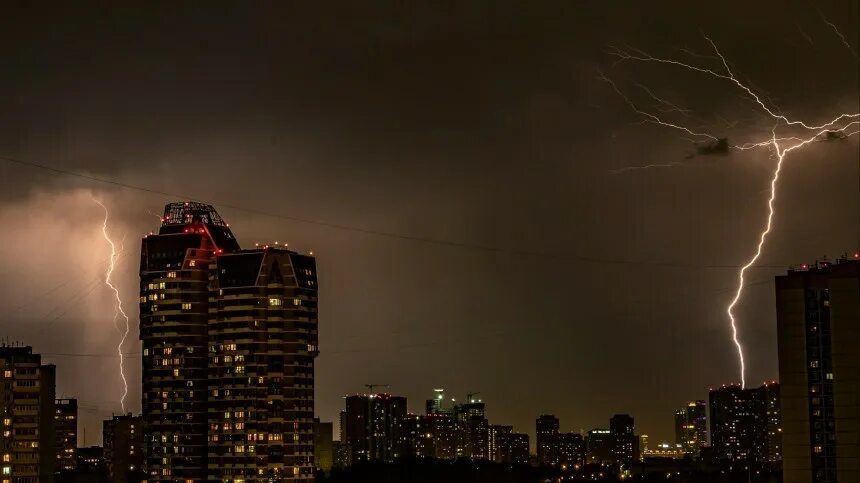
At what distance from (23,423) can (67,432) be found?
1975 inches

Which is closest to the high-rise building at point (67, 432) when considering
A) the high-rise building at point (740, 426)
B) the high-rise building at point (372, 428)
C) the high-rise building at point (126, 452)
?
the high-rise building at point (126, 452)

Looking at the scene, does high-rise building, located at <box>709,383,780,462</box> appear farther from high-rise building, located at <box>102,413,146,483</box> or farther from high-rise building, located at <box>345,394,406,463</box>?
high-rise building, located at <box>102,413,146,483</box>

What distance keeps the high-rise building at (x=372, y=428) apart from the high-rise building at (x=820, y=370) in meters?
96.8

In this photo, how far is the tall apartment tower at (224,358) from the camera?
98.7m

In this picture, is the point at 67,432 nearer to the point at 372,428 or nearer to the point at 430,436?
the point at 372,428

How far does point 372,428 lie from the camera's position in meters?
172

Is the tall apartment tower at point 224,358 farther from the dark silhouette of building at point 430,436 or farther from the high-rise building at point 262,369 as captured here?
the dark silhouette of building at point 430,436

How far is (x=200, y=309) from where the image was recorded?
103688 mm

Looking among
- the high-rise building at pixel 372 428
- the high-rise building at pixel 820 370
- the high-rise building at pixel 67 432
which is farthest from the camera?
the high-rise building at pixel 372 428

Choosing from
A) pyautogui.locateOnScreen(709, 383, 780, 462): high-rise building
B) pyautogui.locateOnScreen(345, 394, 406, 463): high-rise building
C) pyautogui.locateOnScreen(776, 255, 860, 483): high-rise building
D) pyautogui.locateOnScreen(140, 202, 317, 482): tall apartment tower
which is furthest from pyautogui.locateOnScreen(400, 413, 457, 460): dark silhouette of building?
pyautogui.locateOnScreen(776, 255, 860, 483): high-rise building

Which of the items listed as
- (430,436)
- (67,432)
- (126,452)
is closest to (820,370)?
(126,452)

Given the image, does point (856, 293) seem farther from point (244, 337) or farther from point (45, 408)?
point (45, 408)

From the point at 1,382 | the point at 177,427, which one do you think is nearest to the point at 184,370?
the point at 177,427

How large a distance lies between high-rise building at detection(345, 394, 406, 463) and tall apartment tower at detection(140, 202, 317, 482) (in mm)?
67751
